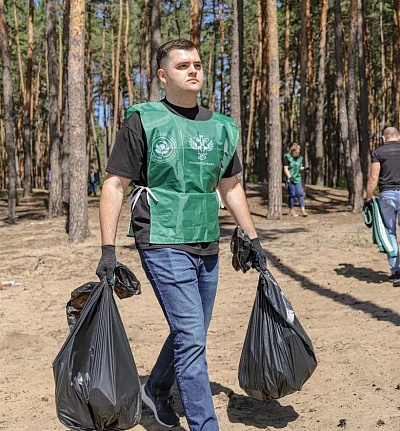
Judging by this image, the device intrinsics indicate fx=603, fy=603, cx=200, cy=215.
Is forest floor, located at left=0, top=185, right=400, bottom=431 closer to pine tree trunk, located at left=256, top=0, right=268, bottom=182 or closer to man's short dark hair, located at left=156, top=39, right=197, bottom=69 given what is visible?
man's short dark hair, located at left=156, top=39, right=197, bottom=69

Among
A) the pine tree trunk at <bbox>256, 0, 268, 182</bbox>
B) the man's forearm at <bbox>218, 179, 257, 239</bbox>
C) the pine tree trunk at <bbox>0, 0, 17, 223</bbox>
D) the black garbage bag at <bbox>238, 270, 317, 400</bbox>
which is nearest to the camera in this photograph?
the black garbage bag at <bbox>238, 270, 317, 400</bbox>

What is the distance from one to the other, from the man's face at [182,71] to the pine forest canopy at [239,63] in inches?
358

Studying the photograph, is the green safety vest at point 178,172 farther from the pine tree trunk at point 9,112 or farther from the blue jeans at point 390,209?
the pine tree trunk at point 9,112

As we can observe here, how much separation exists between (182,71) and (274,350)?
1.66 metres

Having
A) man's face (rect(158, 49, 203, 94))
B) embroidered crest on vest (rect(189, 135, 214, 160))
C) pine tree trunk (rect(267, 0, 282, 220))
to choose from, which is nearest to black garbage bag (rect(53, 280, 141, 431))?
embroidered crest on vest (rect(189, 135, 214, 160))

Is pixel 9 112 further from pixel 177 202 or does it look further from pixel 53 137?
pixel 177 202

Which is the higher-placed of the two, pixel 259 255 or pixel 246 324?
pixel 259 255

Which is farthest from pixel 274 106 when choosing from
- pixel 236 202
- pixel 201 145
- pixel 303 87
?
pixel 201 145

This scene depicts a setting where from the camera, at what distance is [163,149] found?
314 centimetres

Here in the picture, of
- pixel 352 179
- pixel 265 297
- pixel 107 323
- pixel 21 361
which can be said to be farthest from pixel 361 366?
pixel 352 179

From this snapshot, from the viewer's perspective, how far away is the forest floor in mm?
4027

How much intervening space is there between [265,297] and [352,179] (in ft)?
46.2

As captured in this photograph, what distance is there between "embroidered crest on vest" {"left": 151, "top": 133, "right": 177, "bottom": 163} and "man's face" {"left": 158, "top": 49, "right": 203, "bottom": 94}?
285 mm

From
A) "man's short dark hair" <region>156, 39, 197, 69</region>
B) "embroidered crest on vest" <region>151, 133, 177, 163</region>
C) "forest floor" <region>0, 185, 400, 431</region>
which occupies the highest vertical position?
"man's short dark hair" <region>156, 39, 197, 69</region>
